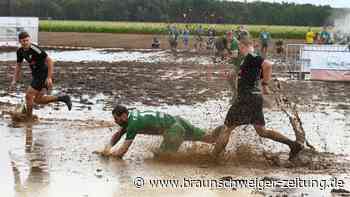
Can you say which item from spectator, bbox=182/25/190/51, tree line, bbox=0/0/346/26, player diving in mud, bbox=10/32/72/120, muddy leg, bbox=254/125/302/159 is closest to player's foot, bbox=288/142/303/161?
muddy leg, bbox=254/125/302/159

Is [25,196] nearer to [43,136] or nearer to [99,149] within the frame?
[99,149]

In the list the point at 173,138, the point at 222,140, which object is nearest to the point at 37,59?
the point at 173,138

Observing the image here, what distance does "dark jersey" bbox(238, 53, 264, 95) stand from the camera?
9461mm

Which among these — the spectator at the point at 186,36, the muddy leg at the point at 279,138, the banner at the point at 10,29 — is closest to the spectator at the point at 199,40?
the spectator at the point at 186,36

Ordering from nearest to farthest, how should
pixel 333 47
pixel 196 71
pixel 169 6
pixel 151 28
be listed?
pixel 333 47 → pixel 196 71 → pixel 151 28 → pixel 169 6

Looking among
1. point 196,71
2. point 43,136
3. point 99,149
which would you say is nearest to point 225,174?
point 99,149

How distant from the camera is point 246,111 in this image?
9.52 m

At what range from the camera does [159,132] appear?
9922mm

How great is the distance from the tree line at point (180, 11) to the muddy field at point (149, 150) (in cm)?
7609

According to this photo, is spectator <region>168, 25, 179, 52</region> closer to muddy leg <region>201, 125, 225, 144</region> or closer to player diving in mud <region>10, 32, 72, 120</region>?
player diving in mud <region>10, 32, 72, 120</region>

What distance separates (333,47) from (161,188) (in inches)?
694

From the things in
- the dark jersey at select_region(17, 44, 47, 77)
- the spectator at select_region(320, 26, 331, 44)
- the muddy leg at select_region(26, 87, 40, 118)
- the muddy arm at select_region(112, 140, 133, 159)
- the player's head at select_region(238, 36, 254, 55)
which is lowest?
the muddy arm at select_region(112, 140, 133, 159)

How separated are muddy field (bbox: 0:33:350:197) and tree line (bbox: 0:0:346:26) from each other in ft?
250

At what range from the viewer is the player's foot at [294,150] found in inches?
387
